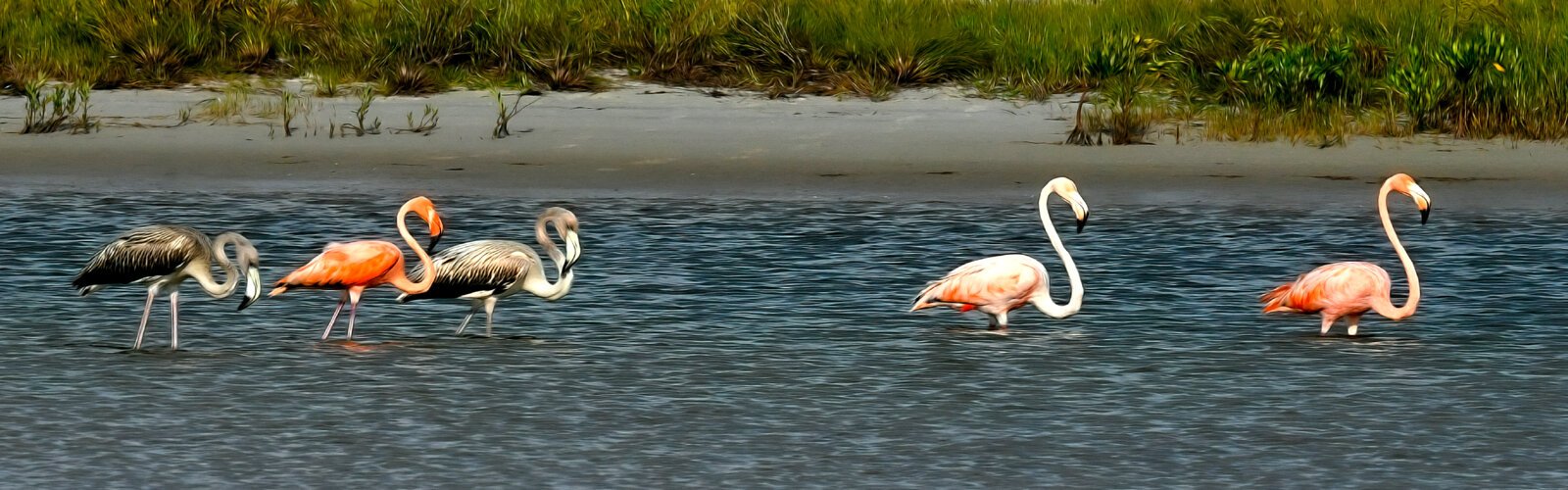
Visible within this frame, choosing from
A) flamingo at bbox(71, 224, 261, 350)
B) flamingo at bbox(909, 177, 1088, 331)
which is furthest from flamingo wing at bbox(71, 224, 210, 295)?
flamingo at bbox(909, 177, 1088, 331)

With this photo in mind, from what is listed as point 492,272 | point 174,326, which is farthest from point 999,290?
point 174,326

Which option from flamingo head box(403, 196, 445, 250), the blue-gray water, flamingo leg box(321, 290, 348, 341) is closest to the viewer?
the blue-gray water

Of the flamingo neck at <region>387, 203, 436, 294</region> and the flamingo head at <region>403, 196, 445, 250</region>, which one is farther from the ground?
the flamingo head at <region>403, 196, 445, 250</region>

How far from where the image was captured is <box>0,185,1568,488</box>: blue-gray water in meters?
6.53

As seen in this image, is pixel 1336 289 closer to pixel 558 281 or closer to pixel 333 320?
pixel 558 281

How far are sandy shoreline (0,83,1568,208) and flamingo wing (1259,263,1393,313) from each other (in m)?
4.64

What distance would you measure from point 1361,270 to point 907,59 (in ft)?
27.7

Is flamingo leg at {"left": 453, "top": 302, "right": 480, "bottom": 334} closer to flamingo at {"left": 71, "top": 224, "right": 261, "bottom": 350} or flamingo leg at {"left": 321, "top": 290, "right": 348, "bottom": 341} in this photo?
flamingo leg at {"left": 321, "top": 290, "right": 348, "bottom": 341}

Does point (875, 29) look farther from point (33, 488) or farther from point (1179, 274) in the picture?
point (33, 488)

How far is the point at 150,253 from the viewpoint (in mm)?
8719

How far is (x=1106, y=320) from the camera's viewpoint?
9336mm

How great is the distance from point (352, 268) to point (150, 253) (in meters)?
0.68

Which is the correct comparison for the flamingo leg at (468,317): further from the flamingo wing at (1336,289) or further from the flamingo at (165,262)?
the flamingo wing at (1336,289)

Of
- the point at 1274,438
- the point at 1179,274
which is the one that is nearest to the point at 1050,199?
the point at 1179,274
